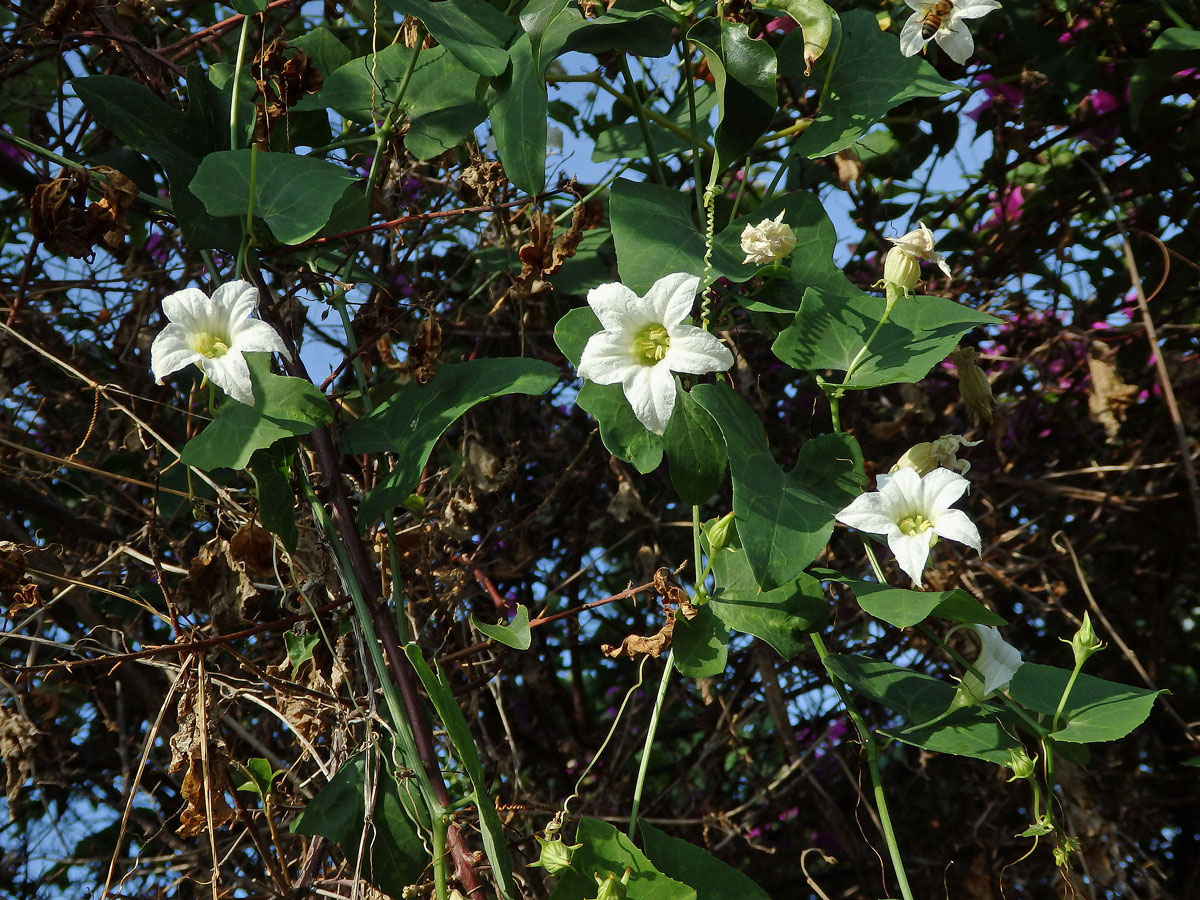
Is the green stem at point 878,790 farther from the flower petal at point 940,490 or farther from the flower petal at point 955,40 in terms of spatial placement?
the flower petal at point 955,40

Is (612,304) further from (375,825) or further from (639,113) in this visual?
(375,825)

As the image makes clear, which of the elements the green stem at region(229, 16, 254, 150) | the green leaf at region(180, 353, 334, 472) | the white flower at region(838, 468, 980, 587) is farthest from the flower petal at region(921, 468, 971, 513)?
the green stem at region(229, 16, 254, 150)

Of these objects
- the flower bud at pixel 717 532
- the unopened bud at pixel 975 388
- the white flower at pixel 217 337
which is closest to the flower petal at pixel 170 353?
the white flower at pixel 217 337

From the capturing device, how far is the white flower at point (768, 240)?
37.1 inches

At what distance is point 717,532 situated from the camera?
0.94 meters

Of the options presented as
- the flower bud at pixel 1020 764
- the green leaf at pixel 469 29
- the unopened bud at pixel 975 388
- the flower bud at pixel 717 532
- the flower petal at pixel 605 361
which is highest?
the green leaf at pixel 469 29

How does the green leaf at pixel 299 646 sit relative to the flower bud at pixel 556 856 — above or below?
above

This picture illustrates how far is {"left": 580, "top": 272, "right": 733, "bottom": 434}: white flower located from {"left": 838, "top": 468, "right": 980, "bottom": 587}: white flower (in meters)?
0.18

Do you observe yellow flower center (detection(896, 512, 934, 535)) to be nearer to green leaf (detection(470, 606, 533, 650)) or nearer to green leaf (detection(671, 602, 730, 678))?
green leaf (detection(671, 602, 730, 678))

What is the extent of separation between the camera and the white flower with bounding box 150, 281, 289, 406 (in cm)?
89

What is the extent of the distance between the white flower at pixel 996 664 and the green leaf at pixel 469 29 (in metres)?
0.73

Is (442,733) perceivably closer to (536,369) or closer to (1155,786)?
(536,369)

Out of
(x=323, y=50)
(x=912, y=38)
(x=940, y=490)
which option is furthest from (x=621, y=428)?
(x=323, y=50)

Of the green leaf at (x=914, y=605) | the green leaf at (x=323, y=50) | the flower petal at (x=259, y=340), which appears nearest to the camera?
the green leaf at (x=914, y=605)
